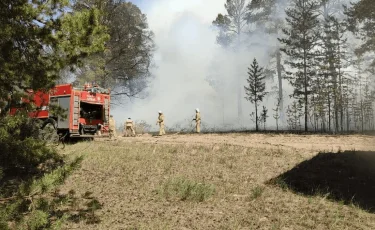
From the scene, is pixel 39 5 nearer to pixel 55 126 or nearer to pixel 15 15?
pixel 15 15

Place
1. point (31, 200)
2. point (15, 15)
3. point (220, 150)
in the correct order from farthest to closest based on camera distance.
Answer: point (220, 150) < point (15, 15) < point (31, 200)

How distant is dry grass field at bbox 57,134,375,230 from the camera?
21.2ft

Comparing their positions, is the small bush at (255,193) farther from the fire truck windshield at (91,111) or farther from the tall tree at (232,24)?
the tall tree at (232,24)

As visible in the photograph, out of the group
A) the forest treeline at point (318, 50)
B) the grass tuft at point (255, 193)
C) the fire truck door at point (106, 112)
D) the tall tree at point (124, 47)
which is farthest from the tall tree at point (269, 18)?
the grass tuft at point (255, 193)

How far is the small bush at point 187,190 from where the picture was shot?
7660 mm

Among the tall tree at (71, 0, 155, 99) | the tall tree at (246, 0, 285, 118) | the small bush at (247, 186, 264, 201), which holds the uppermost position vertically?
the tall tree at (246, 0, 285, 118)

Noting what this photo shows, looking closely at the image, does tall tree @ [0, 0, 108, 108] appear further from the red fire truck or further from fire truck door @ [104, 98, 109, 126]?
fire truck door @ [104, 98, 109, 126]

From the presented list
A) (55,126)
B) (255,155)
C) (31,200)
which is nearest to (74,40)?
(31,200)

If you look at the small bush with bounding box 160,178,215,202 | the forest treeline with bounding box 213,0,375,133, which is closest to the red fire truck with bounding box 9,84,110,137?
the small bush with bounding box 160,178,215,202

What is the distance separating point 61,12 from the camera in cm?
600

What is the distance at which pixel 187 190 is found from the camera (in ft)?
25.8

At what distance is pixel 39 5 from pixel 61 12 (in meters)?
0.42

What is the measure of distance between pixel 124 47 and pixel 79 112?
1123 cm

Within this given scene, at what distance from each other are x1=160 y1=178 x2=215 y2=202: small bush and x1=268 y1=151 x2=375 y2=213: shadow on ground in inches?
90.2
